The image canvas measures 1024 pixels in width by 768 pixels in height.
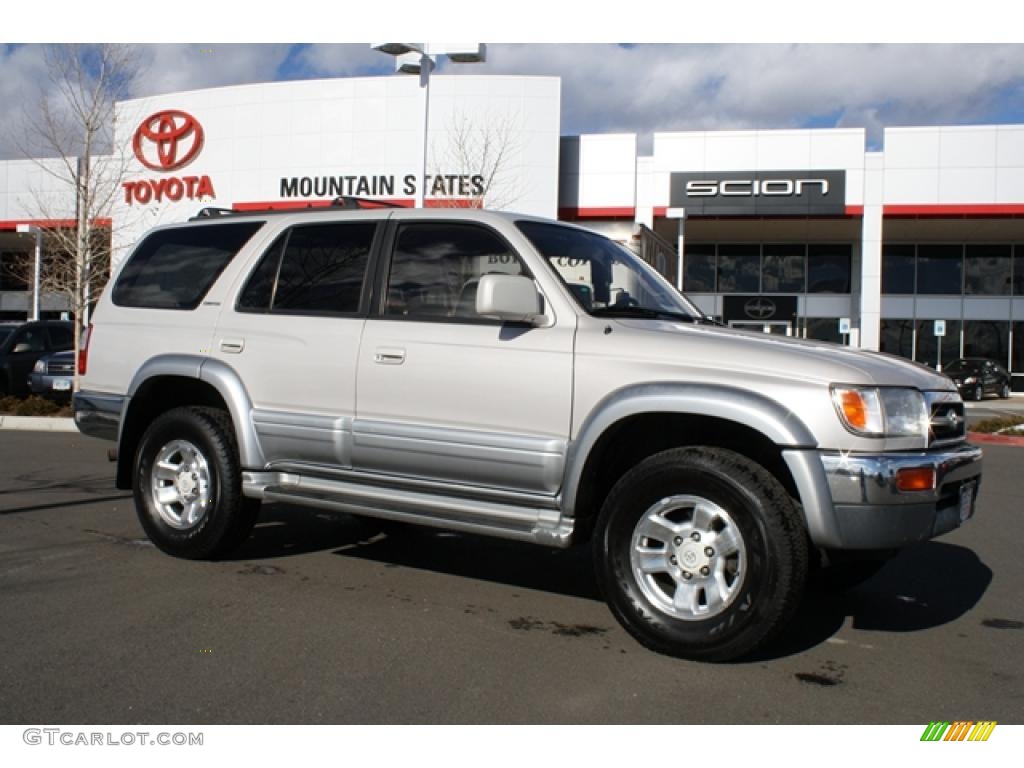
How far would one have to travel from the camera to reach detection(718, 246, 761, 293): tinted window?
33219mm

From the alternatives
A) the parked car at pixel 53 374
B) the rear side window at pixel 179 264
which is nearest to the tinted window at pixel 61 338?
the parked car at pixel 53 374

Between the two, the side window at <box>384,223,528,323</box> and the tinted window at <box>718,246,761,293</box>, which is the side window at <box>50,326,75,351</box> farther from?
the tinted window at <box>718,246,761,293</box>

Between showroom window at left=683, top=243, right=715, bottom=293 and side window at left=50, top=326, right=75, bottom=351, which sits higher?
showroom window at left=683, top=243, right=715, bottom=293

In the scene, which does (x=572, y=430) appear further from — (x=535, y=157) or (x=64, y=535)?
(x=535, y=157)

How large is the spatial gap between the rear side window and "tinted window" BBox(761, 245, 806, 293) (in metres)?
29.3

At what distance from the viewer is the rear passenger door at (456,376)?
4426mm

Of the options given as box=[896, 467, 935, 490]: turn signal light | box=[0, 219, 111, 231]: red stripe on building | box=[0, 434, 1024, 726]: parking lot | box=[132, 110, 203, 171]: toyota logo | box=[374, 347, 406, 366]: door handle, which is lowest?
box=[0, 434, 1024, 726]: parking lot

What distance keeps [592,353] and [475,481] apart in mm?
865

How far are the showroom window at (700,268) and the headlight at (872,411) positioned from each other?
98.6 feet

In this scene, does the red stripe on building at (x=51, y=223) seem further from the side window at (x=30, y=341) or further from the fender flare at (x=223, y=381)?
the fender flare at (x=223, y=381)

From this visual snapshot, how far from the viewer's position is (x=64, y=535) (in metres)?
6.35

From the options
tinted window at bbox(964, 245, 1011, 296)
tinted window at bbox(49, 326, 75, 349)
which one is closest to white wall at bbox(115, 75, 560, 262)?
tinted window at bbox(49, 326, 75, 349)

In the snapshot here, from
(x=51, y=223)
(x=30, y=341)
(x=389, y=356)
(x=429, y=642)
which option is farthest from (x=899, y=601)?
(x=51, y=223)

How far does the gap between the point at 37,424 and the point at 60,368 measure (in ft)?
8.10
